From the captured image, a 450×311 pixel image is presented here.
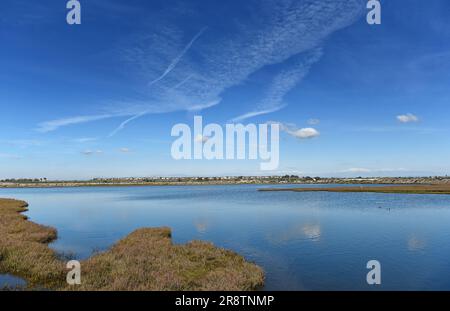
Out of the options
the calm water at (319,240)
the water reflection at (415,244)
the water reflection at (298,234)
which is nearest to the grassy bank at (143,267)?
the calm water at (319,240)

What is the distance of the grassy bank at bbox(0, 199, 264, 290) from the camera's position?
788 inches

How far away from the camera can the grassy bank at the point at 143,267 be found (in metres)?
20.0

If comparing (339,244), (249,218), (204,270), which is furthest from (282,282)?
(249,218)

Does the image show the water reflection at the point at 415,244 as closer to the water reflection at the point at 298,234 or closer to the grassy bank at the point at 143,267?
the water reflection at the point at 298,234

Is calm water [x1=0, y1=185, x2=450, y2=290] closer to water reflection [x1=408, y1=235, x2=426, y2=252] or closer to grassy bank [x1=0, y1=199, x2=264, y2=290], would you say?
water reflection [x1=408, y1=235, x2=426, y2=252]

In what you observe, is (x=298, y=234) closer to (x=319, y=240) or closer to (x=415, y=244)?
(x=319, y=240)

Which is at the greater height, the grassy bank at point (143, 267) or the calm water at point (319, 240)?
the grassy bank at point (143, 267)

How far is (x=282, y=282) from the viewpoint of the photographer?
70.7ft

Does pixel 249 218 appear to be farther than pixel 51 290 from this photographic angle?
Yes

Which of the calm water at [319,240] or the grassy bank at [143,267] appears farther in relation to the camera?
the calm water at [319,240]

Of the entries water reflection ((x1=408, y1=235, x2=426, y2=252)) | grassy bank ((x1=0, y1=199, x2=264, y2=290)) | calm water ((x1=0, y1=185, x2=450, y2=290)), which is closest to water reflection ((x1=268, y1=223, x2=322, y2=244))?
calm water ((x1=0, y1=185, x2=450, y2=290))
